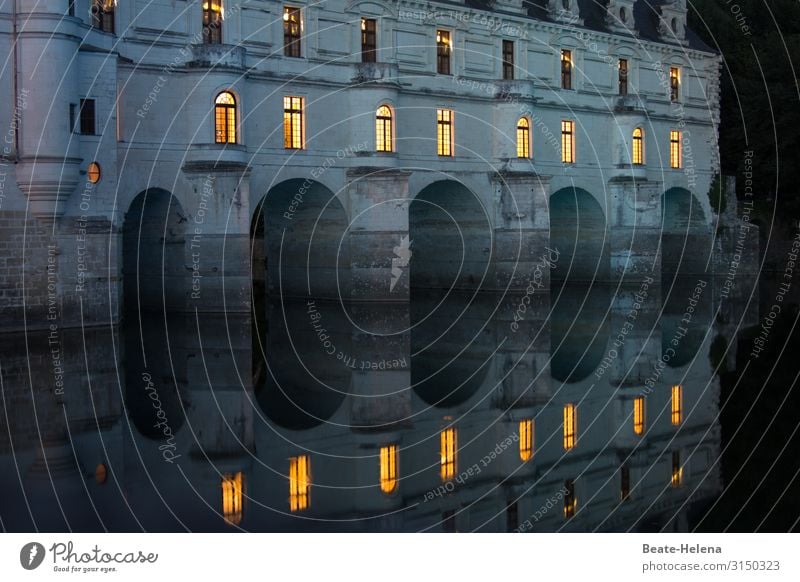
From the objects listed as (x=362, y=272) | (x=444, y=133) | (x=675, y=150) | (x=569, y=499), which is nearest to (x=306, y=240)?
(x=362, y=272)

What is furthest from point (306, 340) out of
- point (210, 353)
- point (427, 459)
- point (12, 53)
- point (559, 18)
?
point (559, 18)

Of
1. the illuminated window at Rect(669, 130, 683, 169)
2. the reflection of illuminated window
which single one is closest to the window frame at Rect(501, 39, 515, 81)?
the illuminated window at Rect(669, 130, 683, 169)

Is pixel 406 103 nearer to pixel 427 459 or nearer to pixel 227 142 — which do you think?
pixel 227 142

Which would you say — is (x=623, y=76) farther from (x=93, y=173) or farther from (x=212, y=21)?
(x=93, y=173)

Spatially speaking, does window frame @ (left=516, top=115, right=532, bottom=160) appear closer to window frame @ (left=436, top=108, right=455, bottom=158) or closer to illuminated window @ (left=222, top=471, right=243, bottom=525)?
window frame @ (left=436, top=108, right=455, bottom=158)

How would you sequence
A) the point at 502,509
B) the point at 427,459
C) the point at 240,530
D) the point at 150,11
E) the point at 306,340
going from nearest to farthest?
the point at 240,530, the point at 502,509, the point at 427,459, the point at 306,340, the point at 150,11

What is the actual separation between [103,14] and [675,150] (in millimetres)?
28778

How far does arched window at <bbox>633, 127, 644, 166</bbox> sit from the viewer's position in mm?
47969

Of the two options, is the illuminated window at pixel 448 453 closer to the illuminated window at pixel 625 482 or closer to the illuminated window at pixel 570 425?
the illuminated window at pixel 570 425

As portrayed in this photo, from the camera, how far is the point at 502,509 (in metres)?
13.2

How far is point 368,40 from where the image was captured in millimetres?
37031

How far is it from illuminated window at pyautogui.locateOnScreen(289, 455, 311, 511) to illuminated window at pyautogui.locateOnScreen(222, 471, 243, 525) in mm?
588

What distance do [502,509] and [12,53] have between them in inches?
717

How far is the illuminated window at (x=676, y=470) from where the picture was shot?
1458 cm
